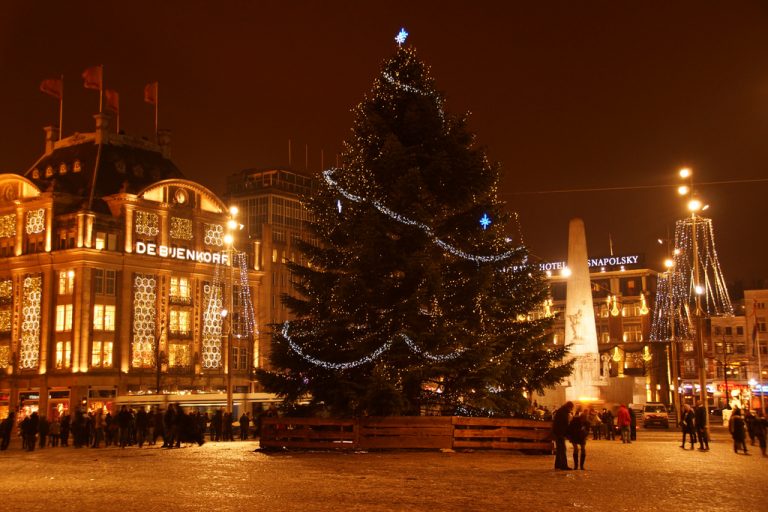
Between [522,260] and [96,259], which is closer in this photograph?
[522,260]

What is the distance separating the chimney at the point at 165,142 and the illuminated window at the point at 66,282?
17461 millimetres

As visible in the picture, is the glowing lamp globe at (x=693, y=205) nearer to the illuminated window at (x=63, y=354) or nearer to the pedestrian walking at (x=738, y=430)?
the pedestrian walking at (x=738, y=430)

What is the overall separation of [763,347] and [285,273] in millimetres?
62414

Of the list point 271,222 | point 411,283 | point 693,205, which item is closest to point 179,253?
point 271,222

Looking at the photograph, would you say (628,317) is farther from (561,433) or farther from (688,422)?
(561,433)

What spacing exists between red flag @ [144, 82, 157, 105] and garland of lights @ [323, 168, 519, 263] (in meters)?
56.9

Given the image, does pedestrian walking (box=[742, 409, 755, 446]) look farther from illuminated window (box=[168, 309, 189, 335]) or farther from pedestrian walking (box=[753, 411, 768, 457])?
illuminated window (box=[168, 309, 189, 335])

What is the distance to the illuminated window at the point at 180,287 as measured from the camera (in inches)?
3223

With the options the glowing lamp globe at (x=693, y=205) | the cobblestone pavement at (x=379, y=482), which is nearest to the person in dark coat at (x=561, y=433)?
the cobblestone pavement at (x=379, y=482)

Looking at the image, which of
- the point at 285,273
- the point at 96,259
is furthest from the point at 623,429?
the point at 285,273

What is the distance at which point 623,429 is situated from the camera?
36750 millimetres

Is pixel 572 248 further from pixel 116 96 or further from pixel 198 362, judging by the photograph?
pixel 116 96

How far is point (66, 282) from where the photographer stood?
76.1 m

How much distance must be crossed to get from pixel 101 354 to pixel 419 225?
174ft
